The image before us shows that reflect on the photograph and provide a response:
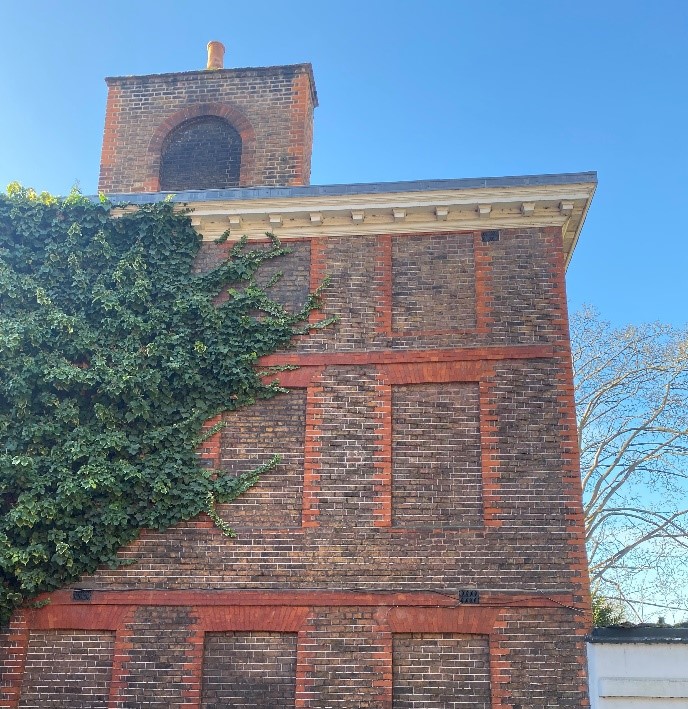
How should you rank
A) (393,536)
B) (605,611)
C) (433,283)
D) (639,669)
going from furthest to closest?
(605,611) < (433,283) < (393,536) < (639,669)

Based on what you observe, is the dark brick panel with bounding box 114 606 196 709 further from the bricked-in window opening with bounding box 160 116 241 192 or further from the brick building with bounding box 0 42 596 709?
the bricked-in window opening with bounding box 160 116 241 192

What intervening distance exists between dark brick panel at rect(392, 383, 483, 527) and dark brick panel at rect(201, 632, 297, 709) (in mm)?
2251

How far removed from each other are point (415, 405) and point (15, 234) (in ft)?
21.1

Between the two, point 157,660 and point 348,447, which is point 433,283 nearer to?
point 348,447

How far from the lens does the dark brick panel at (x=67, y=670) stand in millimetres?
11625

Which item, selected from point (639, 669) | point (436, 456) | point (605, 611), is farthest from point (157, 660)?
point (605, 611)

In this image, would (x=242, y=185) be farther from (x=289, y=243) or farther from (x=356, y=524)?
(x=356, y=524)

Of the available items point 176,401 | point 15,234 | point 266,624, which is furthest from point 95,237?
point 266,624

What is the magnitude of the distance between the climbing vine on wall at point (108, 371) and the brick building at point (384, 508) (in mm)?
356

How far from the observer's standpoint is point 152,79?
55.3 feet

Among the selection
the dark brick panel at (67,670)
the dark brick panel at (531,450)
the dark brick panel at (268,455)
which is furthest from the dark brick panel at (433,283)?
the dark brick panel at (67,670)

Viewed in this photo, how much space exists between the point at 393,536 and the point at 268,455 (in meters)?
2.06

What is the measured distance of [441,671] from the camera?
11312mm

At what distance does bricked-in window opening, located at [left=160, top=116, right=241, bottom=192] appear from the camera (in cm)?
1591
